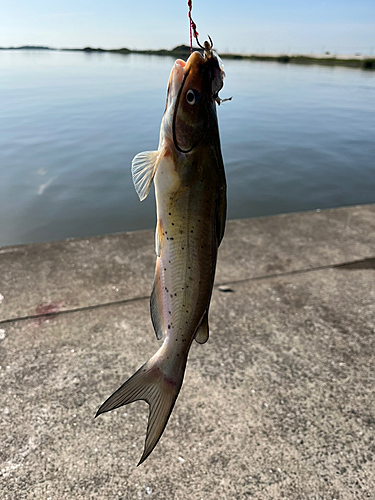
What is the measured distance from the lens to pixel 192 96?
1304 mm

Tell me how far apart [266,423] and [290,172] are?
979 cm

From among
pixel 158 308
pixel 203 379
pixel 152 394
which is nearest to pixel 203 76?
pixel 158 308

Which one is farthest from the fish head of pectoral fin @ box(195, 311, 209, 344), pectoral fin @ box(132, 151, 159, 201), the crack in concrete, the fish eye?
the crack in concrete

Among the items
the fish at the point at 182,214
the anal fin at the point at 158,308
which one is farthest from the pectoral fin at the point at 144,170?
the anal fin at the point at 158,308

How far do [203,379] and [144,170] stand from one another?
89.9 inches

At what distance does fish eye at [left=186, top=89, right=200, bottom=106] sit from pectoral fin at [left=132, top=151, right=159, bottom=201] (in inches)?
8.0

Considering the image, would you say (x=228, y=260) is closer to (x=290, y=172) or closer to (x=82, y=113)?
(x=290, y=172)

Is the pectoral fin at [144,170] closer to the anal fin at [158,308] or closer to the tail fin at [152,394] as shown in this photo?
the anal fin at [158,308]

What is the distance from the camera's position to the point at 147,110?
1916 cm

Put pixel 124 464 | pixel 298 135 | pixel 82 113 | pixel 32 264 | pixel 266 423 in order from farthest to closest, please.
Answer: pixel 82 113
pixel 298 135
pixel 32 264
pixel 266 423
pixel 124 464

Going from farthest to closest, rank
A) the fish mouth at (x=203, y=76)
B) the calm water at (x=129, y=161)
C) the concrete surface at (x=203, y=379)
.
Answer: the calm water at (x=129, y=161)
the concrete surface at (x=203, y=379)
the fish mouth at (x=203, y=76)

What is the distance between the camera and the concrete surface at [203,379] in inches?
98.3

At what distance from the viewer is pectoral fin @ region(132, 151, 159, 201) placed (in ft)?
4.51

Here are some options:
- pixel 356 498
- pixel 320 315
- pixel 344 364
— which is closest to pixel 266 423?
pixel 356 498
